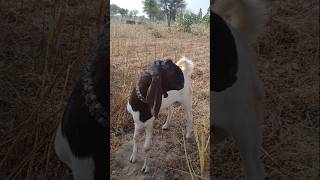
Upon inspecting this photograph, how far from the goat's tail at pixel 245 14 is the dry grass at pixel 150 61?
14 cm

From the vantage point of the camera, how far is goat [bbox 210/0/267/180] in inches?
72.4

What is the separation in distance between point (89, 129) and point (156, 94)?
0.34 metres

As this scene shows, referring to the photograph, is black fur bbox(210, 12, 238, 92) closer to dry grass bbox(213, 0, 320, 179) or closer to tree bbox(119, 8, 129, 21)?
dry grass bbox(213, 0, 320, 179)

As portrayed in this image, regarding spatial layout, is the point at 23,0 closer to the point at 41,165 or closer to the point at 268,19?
the point at 41,165

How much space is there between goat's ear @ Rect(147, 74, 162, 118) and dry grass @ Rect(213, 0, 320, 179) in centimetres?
34

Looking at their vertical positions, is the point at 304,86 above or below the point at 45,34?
below

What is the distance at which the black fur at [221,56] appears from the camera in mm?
1836

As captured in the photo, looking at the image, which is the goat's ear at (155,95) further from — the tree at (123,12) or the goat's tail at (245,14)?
the goat's tail at (245,14)

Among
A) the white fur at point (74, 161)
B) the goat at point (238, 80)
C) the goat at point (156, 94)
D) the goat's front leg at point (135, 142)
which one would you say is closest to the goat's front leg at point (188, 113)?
the goat at point (156, 94)

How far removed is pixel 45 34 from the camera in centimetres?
189

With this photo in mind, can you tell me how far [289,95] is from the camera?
6.17 feet

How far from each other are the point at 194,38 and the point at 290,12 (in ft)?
1.57

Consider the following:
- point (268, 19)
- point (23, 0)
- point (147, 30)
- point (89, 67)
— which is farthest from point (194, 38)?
point (23, 0)

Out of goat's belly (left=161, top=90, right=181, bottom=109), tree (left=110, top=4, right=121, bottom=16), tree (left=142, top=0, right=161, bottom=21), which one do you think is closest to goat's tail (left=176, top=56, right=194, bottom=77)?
goat's belly (left=161, top=90, right=181, bottom=109)
